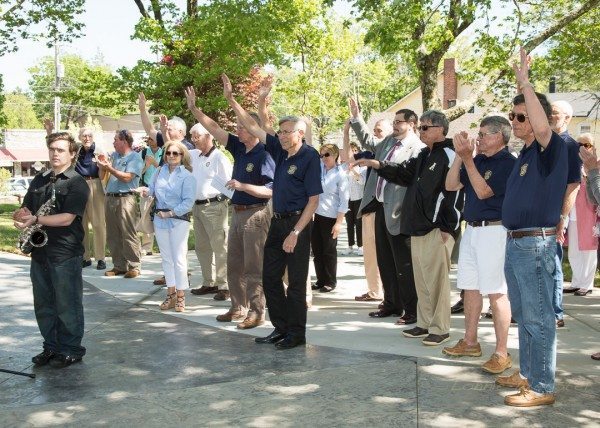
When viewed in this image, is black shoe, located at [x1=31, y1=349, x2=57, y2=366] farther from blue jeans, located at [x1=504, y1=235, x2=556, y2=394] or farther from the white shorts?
blue jeans, located at [x1=504, y1=235, x2=556, y2=394]

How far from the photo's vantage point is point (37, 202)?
19.7ft

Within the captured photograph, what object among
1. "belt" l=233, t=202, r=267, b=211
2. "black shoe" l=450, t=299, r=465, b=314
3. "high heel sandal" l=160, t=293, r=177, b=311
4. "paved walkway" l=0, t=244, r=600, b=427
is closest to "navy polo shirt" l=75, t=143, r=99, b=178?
"paved walkway" l=0, t=244, r=600, b=427

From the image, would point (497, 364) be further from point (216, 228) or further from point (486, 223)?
point (216, 228)

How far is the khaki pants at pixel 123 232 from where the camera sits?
34.8ft

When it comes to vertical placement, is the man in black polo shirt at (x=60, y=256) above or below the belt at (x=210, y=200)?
below

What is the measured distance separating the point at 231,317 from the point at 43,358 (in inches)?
84.7

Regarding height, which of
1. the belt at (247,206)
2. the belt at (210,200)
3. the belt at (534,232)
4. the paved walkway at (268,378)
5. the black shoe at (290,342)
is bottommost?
the paved walkway at (268,378)

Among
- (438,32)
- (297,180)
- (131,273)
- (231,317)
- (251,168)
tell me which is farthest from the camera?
(438,32)

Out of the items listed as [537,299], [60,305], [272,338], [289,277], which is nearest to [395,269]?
[289,277]

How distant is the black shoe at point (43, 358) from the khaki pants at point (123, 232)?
4496mm

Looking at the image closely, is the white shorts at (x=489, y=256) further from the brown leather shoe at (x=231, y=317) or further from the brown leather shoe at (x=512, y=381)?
the brown leather shoe at (x=231, y=317)

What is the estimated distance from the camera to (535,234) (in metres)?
4.79

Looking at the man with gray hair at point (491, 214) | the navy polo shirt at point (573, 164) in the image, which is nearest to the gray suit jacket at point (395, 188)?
the man with gray hair at point (491, 214)

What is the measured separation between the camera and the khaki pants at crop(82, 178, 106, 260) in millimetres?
11275
